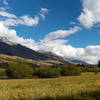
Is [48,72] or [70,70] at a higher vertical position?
[70,70]

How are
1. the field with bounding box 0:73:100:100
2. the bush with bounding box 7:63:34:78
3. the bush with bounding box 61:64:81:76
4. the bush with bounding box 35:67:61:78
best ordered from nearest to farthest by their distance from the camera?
the field with bounding box 0:73:100:100
the bush with bounding box 7:63:34:78
the bush with bounding box 35:67:61:78
the bush with bounding box 61:64:81:76

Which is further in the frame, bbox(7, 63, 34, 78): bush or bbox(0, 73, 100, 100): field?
bbox(7, 63, 34, 78): bush

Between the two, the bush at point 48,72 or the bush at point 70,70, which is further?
the bush at point 70,70

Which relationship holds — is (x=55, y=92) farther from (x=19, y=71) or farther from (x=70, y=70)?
(x=70, y=70)

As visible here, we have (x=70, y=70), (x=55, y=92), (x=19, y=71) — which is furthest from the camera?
(x=70, y=70)

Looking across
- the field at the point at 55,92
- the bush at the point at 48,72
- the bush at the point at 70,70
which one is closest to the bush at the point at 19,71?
the bush at the point at 48,72

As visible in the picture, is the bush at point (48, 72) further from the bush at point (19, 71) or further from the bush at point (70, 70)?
the bush at point (70, 70)

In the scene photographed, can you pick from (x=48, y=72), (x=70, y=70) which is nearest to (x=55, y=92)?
(x=48, y=72)

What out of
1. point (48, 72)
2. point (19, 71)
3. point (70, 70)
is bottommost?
point (48, 72)

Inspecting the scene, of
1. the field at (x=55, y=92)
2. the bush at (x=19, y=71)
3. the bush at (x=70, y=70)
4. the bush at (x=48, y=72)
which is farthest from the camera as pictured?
the bush at (x=70, y=70)

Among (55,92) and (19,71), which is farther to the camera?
(19,71)

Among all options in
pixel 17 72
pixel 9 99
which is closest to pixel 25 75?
pixel 17 72

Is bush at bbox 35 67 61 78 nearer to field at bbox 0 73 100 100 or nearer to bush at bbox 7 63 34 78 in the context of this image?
bush at bbox 7 63 34 78

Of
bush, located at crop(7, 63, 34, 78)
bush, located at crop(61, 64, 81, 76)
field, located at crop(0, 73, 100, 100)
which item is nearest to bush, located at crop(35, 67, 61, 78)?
bush, located at crop(7, 63, 34, 78)
